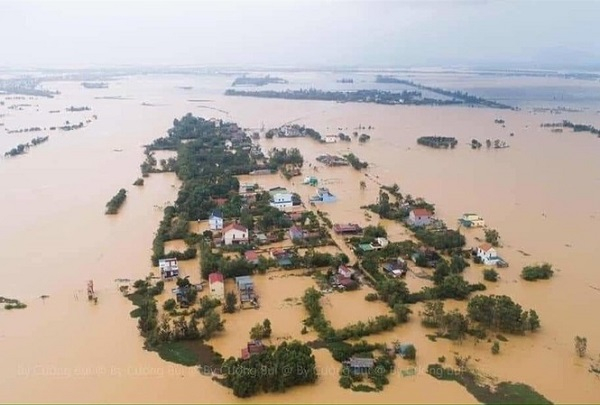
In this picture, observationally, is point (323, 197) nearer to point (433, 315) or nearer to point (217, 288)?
point (217, 288)

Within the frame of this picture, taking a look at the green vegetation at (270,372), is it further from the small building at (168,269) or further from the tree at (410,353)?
the small building at (168,269)

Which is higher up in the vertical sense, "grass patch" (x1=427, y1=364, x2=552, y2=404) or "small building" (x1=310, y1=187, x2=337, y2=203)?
"small building" (x1=310, y1=187, x2=337, y2=203)

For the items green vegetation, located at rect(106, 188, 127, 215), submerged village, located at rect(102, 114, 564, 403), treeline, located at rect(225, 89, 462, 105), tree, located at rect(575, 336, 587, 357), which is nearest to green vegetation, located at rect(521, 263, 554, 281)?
submerged village, located at rect(102, 114, 564, 403)

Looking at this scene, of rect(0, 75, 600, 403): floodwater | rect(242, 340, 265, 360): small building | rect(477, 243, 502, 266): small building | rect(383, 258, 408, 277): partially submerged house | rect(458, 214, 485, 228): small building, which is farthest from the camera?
rect(458, 214, 485, 228): small building

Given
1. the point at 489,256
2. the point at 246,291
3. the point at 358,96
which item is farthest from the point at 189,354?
the point at 358,96

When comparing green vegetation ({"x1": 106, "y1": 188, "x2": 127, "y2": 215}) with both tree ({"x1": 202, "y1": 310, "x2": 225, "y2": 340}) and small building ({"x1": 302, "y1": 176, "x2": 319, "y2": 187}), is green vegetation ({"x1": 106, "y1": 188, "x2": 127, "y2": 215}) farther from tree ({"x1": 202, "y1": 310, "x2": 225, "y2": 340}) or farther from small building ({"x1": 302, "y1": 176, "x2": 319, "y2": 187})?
tree ({"x1": 202, "y1": 310, "x2": 225, "y2": 340})

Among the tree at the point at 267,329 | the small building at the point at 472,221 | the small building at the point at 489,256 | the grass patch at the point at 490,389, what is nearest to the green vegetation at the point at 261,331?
the tree at the point at 267,329
